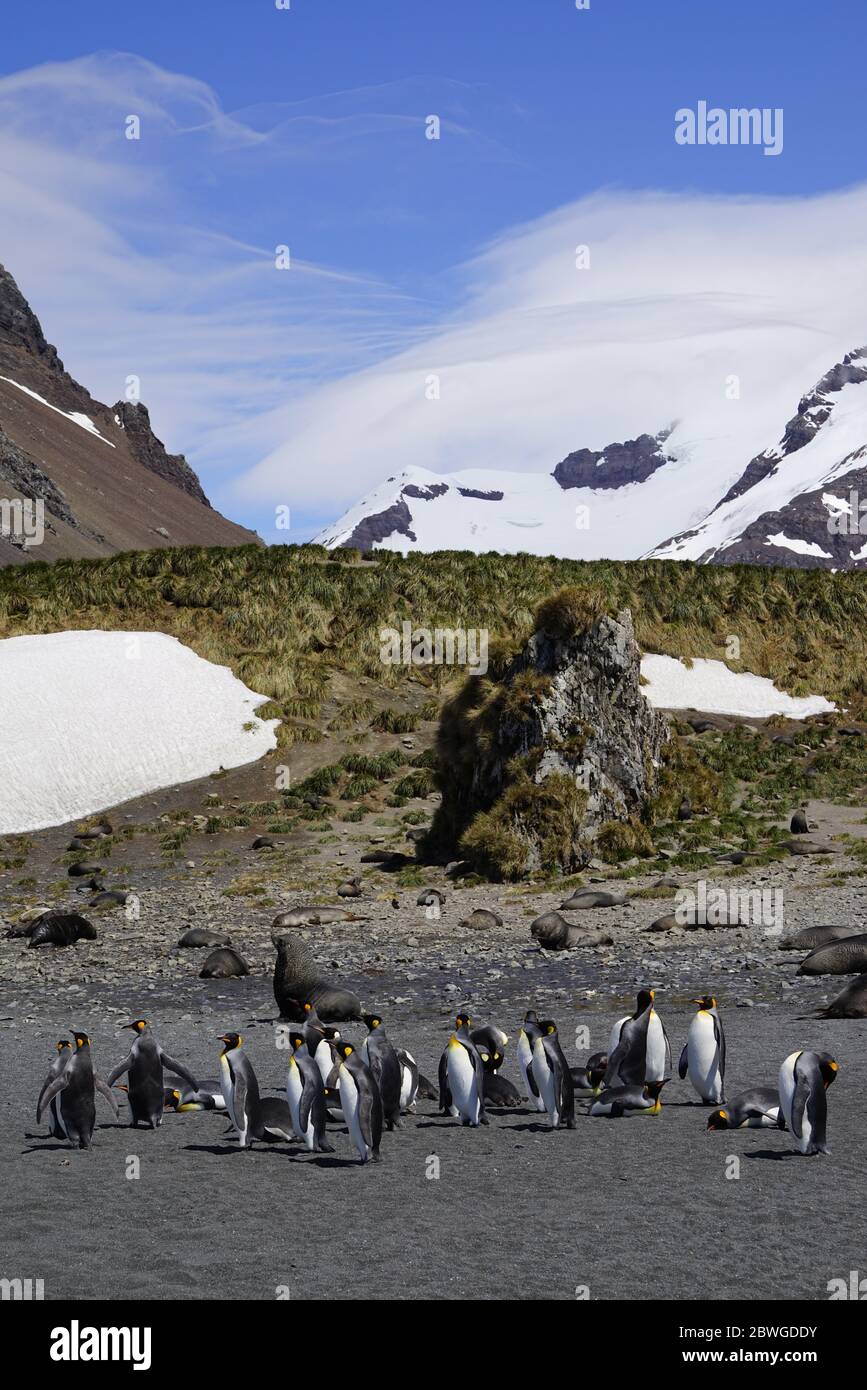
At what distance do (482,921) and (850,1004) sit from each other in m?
6.83

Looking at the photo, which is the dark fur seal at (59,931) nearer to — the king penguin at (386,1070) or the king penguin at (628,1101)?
the king penguin at (386,1070)

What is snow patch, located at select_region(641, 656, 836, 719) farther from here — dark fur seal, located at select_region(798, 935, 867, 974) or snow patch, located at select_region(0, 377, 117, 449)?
snow patch, located at select_region(0, 377, 117, 449)

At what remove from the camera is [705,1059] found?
10766mm

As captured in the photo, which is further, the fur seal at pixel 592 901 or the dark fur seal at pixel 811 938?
the fur seal at pixel 592 901

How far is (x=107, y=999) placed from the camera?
15.4 metres

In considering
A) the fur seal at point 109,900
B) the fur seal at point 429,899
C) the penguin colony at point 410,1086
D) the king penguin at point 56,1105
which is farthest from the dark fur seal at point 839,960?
the fur seal at point 109,900

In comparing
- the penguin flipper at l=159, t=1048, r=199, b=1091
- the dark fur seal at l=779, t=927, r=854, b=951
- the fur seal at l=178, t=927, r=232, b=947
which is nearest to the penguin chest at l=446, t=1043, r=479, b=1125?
the penguin flipper at l=159, t=1048, r=199, b=1091

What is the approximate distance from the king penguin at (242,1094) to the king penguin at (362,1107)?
2.44 ft

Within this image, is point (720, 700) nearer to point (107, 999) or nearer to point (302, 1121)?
point (107, 999)

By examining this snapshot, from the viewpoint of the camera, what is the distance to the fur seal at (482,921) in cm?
1870

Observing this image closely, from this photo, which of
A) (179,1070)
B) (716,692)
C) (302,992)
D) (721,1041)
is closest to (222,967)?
(302,992)

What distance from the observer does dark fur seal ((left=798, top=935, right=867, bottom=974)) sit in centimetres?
1459

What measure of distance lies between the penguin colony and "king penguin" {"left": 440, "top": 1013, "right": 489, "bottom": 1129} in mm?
11

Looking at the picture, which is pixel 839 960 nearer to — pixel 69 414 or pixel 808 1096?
pixel 808 1096
